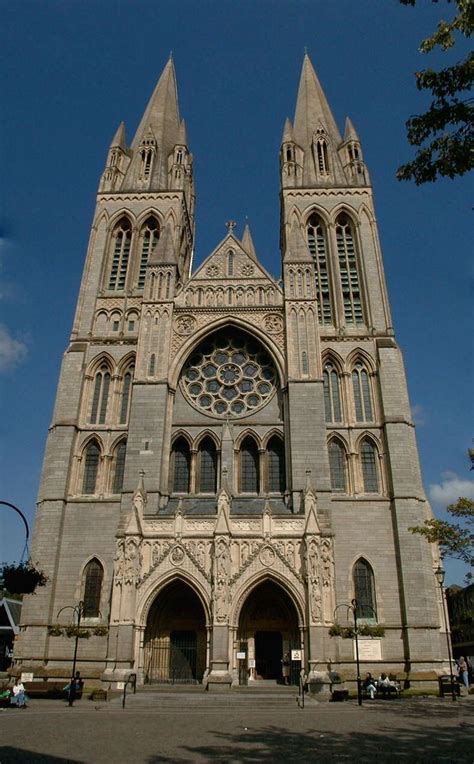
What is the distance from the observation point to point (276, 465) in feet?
94.3

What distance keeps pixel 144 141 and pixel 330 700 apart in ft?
121

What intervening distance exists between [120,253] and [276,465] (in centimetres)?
1721

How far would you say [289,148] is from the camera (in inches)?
1571

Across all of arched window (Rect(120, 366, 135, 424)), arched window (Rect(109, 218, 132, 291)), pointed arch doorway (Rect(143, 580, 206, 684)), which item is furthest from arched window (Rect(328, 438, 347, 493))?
arched window (Rect(109, 218, 132, 291))

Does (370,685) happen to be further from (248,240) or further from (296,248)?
(248,240)

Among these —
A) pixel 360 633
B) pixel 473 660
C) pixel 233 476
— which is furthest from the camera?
pixel 473 660

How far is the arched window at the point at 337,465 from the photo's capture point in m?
28.2

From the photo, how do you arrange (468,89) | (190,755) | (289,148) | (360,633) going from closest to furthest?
(468,89)
(190,755)
(360,633)
(289,148)

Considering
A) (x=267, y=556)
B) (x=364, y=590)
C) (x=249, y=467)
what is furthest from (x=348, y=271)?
(x=267, y=556)

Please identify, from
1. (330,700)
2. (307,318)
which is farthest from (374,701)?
(307,318)

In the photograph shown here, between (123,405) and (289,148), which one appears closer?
(123,405)

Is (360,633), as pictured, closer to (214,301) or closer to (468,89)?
(214,301)

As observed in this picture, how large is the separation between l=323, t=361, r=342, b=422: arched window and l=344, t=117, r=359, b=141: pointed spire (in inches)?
741

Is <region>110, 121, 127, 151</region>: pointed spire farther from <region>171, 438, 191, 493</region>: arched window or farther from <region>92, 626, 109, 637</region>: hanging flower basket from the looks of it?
<region>92, 626, 109, 637</region>: hanging flower basket
